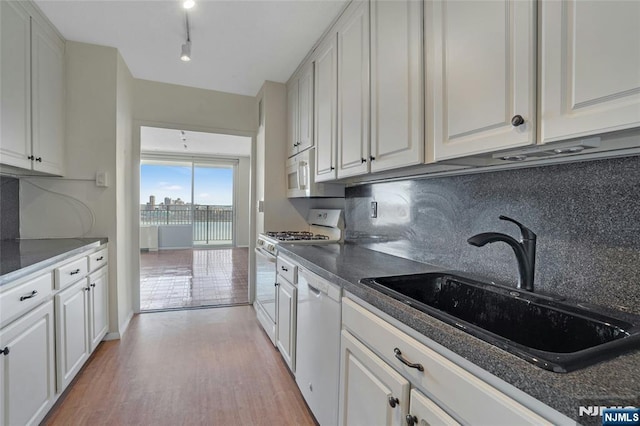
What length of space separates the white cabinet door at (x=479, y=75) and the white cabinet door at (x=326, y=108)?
0.98m

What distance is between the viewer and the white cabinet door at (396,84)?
135cm

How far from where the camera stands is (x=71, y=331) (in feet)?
6.37

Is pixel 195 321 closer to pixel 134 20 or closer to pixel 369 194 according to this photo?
pixel 369 194

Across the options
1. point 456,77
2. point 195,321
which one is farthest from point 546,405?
point 195,321

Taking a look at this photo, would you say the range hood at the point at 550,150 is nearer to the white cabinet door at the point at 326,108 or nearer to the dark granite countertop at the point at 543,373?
the dark granite countertop at the point at 543,373

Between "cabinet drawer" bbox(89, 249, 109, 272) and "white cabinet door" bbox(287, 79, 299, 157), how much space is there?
1862 mm

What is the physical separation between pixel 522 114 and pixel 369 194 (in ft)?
4.67

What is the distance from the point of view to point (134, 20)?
225cm

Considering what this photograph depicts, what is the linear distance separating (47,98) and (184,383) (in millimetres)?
2296

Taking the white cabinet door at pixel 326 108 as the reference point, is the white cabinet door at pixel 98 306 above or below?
below

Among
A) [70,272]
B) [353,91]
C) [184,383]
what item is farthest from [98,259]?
[353,91]

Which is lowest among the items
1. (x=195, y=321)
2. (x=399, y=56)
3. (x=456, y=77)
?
(x=195, y=321)

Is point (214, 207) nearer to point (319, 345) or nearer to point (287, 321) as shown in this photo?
point (287, 321)

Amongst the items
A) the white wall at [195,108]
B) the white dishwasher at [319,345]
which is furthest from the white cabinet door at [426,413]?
the white wall at [195,108]
